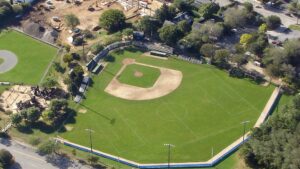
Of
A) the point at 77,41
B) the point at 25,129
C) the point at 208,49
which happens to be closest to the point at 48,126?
the point at 25,129

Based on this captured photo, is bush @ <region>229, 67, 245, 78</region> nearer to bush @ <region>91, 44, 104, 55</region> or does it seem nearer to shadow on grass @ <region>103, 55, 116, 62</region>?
shadow on grass @ <region>103, 55, 116, 62</region>

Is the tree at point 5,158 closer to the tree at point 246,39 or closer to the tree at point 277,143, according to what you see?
the tree at point 277,143

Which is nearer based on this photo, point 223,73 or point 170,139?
point 170,139

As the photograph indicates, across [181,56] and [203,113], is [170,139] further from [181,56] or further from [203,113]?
[181,56]

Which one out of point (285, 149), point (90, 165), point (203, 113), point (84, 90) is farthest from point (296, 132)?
point (84, 90)

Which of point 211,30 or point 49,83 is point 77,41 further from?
point 211,30

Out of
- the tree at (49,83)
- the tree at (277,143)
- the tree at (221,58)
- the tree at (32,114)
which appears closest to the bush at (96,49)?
the tree at (49,83)
